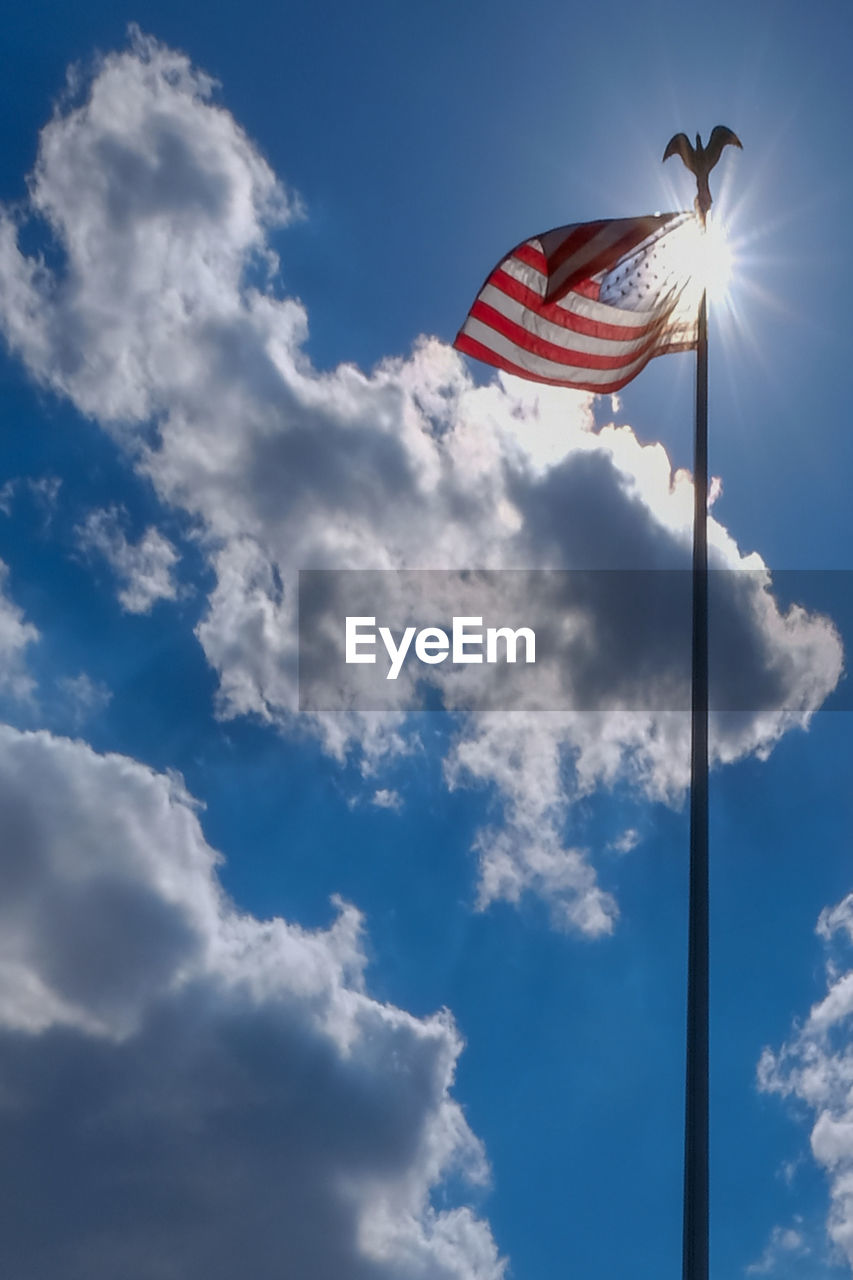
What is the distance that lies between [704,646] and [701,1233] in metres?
7.41

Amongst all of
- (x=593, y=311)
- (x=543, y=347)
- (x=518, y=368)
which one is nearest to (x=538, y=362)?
(x=543, y=347)

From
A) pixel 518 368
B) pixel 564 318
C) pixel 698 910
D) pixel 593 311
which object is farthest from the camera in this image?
pixel 518 368

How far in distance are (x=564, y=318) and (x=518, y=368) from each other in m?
1.19

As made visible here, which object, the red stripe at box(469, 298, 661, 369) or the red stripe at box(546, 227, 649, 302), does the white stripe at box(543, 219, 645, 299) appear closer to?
the red stripe at box(546, 227, 649, 302)

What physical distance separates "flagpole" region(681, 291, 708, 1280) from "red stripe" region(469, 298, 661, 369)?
256 centimetres

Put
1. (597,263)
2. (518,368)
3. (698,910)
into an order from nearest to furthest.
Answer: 1. (698,910)
2. (597,263)
3. (518,368)

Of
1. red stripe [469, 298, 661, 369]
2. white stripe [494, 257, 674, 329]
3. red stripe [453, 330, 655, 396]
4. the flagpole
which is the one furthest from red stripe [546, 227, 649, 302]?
the flagpole

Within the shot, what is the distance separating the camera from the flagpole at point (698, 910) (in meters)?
12.7

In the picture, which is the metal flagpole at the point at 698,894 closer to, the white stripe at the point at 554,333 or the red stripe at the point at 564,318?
the red stripe at the point at 564,318

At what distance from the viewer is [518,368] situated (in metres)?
20.7

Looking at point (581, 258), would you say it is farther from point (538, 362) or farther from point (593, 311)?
point (538, 362)

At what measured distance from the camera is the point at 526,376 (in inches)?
818

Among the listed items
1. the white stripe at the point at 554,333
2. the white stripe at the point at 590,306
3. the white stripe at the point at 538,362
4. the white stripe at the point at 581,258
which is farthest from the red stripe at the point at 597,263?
the white stripe at the point at 538,362

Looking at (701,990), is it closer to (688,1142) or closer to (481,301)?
(688,1142)
